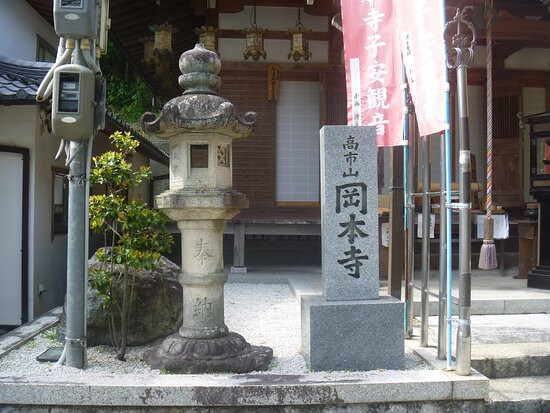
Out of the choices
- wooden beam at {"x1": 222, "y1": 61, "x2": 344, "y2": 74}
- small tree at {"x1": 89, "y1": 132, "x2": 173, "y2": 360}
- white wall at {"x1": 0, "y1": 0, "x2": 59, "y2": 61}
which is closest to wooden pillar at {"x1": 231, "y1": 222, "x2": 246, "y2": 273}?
wooden beam at {"x1": 222, "y1": 61, "x2": 344, "y2": 74}

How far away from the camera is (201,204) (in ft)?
14.8

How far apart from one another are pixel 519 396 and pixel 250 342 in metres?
2.71

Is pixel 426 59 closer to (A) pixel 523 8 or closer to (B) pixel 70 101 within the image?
(B) pixel 70 101

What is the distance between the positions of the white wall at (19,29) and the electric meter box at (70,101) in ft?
18.1

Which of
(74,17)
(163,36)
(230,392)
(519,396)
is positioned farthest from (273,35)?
(519,396)

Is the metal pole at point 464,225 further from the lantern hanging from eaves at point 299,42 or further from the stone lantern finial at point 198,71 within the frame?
the lantern hanging from eaves at point 299,42

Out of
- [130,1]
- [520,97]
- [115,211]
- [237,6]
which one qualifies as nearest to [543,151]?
[520,97]

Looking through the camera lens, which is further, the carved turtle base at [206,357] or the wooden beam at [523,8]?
the wooden beam at [523,8]

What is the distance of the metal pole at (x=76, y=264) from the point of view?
4.54 m

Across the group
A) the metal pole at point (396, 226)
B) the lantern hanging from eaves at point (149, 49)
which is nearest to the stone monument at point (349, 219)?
the metal pole at point (396, 226)

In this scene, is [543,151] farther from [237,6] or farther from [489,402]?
[237,6]

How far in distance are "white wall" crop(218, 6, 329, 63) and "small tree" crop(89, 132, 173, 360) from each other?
5.67 meters

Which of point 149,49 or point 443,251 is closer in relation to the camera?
point 443,251

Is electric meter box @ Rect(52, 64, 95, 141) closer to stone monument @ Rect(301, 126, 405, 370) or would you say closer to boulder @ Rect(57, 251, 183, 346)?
boulder @ Rect(57, 251, 183, 346)
